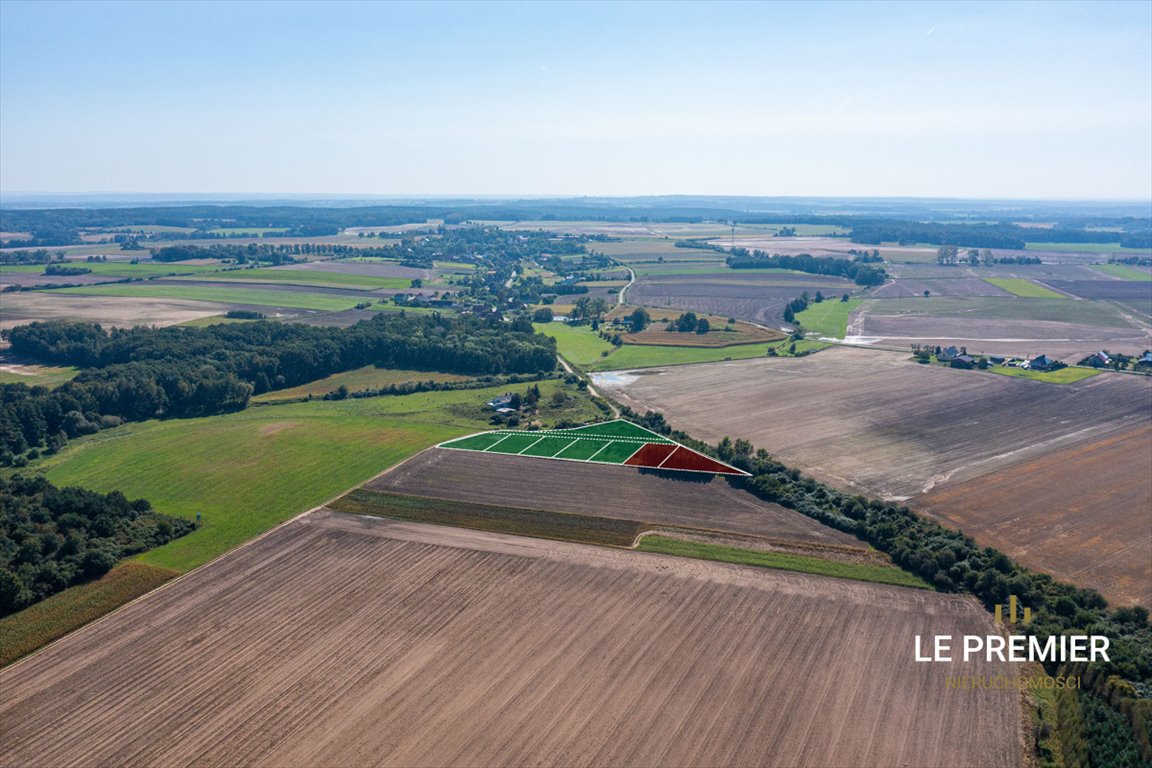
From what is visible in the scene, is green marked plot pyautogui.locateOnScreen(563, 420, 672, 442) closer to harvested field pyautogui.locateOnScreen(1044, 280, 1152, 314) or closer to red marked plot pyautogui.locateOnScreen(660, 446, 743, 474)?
red marked plot pyautogui.locateOnScreen(660, 446, 743, 474)

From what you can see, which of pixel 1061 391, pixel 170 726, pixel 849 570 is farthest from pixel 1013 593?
pixel 1061 391

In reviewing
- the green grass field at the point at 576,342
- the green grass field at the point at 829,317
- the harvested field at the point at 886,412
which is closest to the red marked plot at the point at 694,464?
the harvested field at the point at 886,412

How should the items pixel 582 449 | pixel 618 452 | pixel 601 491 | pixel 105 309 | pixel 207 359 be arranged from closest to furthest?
pixel 601 491 < pixel 618 452 < pixel 582 449 < pixel 207 359 < pixel 105 309

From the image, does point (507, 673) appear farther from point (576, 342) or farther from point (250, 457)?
point (576, 342)

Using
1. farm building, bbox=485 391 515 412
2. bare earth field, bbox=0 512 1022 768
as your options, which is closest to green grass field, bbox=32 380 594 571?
farm building, bbox=485 391 515 412

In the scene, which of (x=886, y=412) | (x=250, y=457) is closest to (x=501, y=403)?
(x=250, y=457)

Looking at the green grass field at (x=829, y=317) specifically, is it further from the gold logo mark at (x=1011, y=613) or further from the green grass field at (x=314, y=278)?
the green grass field at (x=314, y=278)

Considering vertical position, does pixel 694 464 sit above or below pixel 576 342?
below
